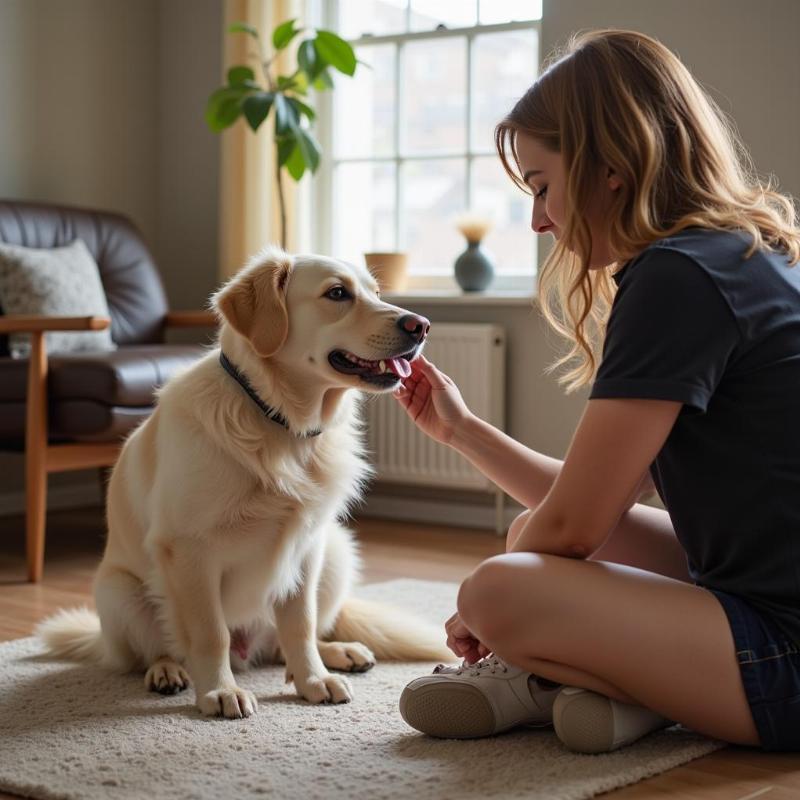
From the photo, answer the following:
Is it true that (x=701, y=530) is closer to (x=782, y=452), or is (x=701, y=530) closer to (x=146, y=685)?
(x=782, y=452)

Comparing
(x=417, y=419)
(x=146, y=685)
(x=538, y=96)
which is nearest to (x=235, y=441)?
(x=417, y=419)

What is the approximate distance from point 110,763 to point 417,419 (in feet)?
2.40

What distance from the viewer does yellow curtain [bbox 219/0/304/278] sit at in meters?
4.38

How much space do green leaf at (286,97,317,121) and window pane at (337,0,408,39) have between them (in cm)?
57

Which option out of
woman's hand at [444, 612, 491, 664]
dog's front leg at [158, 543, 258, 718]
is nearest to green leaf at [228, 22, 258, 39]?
dog's front leg at [158, 543, 258, 718]

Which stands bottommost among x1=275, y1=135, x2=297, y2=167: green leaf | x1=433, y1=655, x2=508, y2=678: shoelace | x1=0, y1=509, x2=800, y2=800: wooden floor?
x1=0, y1=509, x2=800, y2=800: wooden floor

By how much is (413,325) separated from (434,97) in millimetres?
2696

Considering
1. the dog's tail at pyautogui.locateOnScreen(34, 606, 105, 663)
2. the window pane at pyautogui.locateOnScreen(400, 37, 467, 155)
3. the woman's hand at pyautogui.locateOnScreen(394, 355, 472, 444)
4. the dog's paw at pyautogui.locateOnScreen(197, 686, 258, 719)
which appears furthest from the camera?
the window pane at pyautogui.locateOnScreen(400, 37, 467, 155)

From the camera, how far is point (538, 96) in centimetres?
163

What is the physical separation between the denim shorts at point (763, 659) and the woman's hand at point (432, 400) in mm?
567

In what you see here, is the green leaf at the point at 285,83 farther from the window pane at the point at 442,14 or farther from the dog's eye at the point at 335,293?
the dog's eye at the point at 335,293

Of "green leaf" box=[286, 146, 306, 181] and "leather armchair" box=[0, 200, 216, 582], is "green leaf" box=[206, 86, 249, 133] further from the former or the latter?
"leather armchair" box=[0, 200, 216, 582]

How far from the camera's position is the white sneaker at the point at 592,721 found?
62.7 inches

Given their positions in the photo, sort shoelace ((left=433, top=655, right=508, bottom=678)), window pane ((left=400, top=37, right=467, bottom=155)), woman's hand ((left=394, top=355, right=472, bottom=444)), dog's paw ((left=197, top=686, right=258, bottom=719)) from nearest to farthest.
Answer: shoelace ((left=433, top=655, right=508, bottom=678)) → dog's paw ((left=197, top=686, right=258, bottom=719)) → woman's hand ((left=394, top=355, right=472, bottom=444)) → window pane ((left=400, top=37, right=467, bottom=155))
